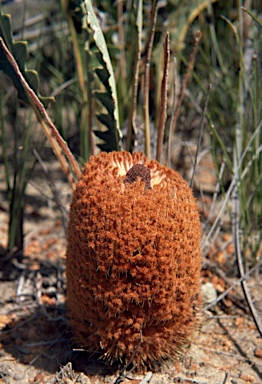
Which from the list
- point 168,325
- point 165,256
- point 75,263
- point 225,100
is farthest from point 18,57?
point 225,100

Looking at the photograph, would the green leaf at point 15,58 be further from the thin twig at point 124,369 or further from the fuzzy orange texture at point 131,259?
the thin twig at point 124,369

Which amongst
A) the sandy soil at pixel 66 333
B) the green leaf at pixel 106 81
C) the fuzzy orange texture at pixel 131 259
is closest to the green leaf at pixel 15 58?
the green leaf at pixel 106 81

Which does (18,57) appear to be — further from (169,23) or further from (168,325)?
(169,23)

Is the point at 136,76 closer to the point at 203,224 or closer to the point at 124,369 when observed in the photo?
the point at 203,224

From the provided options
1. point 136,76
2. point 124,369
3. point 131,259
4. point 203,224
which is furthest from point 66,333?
point 136,76

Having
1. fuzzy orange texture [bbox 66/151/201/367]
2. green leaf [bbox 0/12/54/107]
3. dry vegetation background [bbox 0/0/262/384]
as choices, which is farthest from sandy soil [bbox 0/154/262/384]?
green leaf [bbox 0/12/54/107]

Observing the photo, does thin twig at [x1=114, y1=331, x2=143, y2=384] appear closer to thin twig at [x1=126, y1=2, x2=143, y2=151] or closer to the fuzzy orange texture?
the fuzzy orange texture
